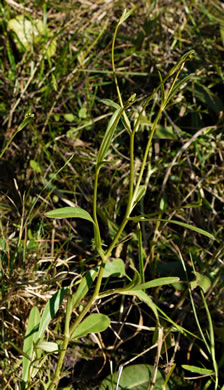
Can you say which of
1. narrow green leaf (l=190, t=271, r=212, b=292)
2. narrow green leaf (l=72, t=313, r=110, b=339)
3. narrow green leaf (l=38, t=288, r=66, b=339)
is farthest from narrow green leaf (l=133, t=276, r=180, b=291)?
narrow green leaf (l=190, t=271, r=212, b=292)

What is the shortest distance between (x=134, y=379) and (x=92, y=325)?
34 cm

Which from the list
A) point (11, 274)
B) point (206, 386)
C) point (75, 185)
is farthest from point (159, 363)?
point (75, 185)

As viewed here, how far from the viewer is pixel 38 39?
1986 millimetres

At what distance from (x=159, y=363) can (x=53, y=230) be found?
56 cm

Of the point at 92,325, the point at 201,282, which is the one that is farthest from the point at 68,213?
the point at 201,282

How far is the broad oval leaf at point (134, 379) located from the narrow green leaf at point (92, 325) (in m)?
0.26

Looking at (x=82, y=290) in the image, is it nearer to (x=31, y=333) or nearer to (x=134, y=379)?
(x=31, y=333)

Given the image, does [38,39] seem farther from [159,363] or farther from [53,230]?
[159,363]

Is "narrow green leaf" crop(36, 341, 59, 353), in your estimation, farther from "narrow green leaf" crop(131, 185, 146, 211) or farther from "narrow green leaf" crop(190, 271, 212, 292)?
"narrow green leaf" crop(190, 271, 212, 292)

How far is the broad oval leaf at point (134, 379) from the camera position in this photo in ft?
4.46

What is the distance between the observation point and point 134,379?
138 centimetres

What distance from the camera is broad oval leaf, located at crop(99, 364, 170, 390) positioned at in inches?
53.6

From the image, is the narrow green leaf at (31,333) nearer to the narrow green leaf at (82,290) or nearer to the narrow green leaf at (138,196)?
the narrow green leaf at (82,290)

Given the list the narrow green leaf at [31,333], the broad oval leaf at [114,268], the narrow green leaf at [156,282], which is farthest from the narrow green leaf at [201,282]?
the narrow green leaf at [31,333]
